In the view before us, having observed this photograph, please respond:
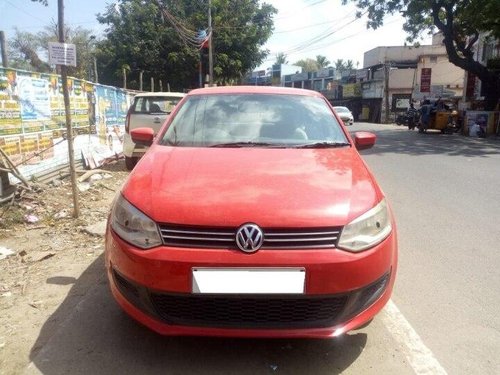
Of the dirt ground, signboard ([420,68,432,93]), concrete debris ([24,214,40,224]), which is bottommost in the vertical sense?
the dirt ground

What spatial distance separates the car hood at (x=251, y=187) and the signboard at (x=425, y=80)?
37350mm

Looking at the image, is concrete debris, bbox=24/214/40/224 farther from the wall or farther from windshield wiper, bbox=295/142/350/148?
windshield wiper, bbox=295/142/350/148

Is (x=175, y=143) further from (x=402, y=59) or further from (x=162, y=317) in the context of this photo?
(x=402, y=59)

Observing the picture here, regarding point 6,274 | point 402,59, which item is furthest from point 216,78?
point 6,274

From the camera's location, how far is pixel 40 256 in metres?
4.44

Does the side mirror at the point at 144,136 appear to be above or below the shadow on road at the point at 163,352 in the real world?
above

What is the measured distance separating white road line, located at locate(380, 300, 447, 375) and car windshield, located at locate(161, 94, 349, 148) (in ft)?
4.25

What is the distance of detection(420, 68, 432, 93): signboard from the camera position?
122 ft

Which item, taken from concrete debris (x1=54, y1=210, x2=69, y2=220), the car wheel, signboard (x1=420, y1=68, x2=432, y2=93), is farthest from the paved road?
signboard (x1=420, y1=68, x2=432, y2=93)

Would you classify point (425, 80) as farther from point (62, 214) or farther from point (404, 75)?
point (62, 214)

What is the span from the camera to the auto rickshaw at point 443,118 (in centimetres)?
2255

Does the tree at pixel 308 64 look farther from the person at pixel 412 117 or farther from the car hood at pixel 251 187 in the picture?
the car hood at pixel 251 187

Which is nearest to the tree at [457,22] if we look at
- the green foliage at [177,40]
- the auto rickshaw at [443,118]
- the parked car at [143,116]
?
the auto rickshaw at [443,118]

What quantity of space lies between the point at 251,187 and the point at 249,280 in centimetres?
57
